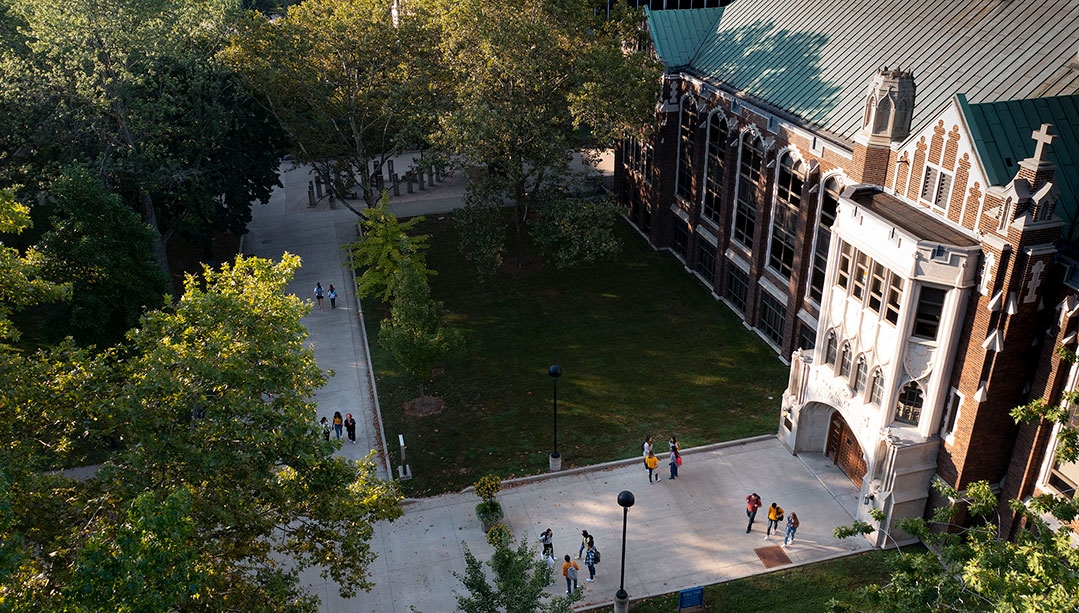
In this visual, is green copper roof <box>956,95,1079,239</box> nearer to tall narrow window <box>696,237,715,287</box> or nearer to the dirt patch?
tall narrow window <box>696,237,715,287</box>

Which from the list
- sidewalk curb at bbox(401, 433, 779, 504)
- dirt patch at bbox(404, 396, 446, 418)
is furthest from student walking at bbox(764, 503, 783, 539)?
dirt patch at bbox(404, 396, 446, 418)

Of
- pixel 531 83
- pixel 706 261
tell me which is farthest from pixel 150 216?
pixel 706 261

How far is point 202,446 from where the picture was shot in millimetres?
17047

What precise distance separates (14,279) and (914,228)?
75.8 feet

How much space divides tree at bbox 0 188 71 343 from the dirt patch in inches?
637

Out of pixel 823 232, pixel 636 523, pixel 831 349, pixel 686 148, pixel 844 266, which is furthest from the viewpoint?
pixel 686 148

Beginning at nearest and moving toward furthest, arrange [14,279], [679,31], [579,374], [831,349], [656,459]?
1. [14,279]
2. [831,349]
3. [656,459]
4. [579,374]
5. [679,31]

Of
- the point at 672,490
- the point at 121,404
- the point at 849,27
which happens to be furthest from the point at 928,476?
the point at 121,404

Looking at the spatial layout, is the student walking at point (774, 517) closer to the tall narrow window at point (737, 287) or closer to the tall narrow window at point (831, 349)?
the tall narrow window at point (831, 349)

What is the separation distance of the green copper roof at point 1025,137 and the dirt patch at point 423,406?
21.5 metres

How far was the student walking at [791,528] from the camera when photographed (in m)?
25.6

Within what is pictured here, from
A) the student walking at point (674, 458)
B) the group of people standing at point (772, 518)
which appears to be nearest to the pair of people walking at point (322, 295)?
the student walking at point (674, 458)

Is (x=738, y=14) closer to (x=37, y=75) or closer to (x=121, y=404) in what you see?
(x=37, y=75)

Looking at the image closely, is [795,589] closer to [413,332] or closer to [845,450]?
[845,450]
